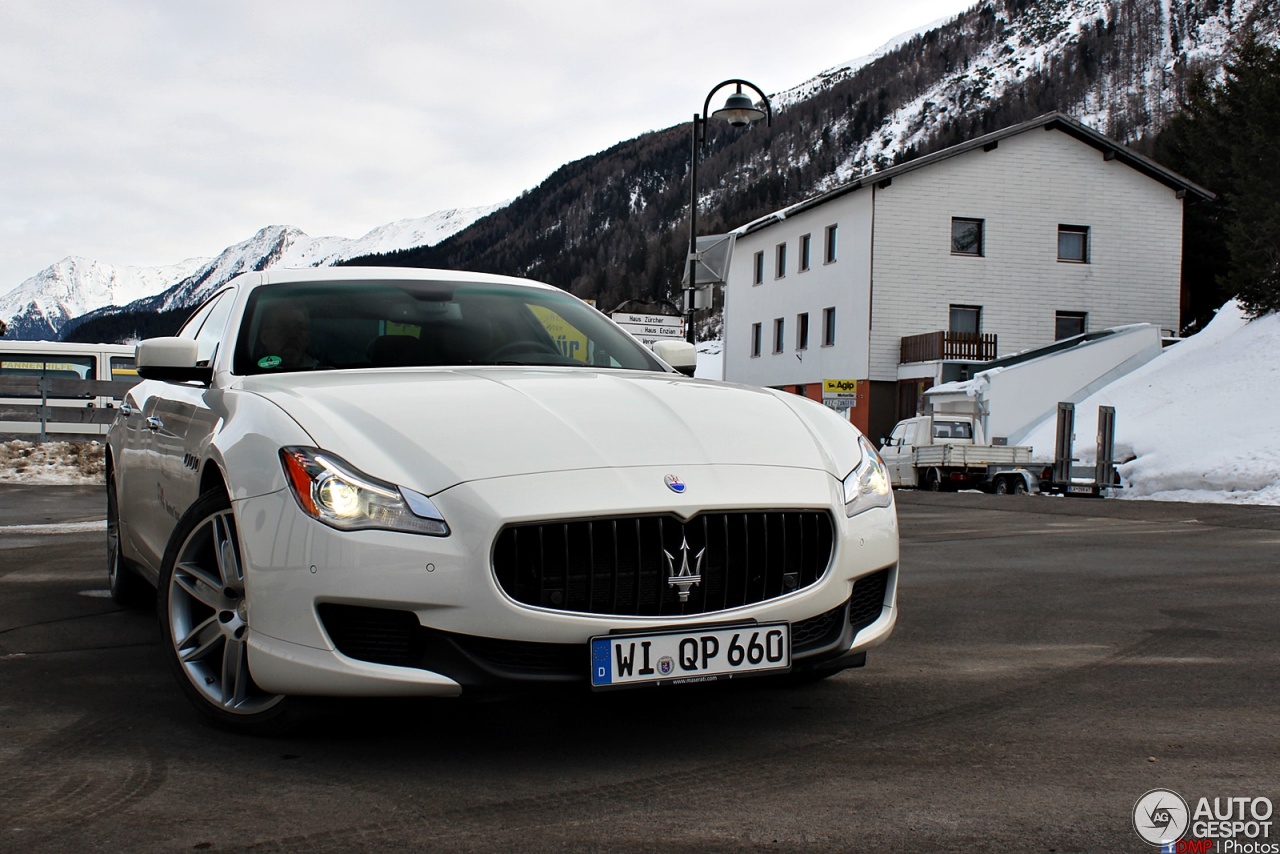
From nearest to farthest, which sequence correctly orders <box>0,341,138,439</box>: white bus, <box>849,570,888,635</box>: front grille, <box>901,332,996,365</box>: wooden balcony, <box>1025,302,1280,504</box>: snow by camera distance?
<box>849,570,888,635</box>: front grille → <box>1025,302,1280,504</box>: snow → <box>0,341,138,439</box>: white bus → <box>901,332,996,365</box>: wooden balcony

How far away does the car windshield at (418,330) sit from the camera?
450cm

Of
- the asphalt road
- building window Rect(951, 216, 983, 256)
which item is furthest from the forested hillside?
the asphalt road

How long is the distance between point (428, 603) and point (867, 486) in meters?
1.44

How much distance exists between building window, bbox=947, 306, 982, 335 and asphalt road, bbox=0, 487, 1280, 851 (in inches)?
1353

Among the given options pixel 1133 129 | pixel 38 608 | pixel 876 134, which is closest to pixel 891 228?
pixel 38 608

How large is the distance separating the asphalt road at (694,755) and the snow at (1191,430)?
520 inches

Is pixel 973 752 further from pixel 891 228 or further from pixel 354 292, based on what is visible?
pixel 891 228

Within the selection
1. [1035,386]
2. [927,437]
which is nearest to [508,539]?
[927,437]

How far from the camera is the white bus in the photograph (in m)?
23.3

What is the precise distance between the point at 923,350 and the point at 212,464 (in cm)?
3483

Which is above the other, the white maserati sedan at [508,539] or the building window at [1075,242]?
the building window at [1075,242]

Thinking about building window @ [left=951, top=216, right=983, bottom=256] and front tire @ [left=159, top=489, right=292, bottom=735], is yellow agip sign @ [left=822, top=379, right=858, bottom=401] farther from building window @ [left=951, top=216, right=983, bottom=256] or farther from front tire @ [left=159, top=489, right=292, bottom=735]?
front tire @ [left=159, top=489, right=292, bottom=735]

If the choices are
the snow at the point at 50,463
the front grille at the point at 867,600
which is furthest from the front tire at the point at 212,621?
the snow at the point at 50,463

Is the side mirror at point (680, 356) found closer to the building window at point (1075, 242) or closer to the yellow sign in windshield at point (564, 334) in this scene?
the yellow sign in windshield at point (564, 334)
